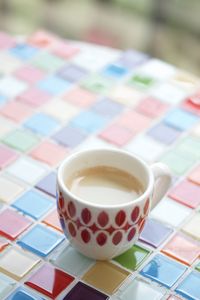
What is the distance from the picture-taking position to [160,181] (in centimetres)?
96

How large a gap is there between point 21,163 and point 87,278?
27 centimetres

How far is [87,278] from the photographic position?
917mm

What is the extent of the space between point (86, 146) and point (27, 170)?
12cm

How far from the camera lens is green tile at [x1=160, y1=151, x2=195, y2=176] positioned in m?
1.12

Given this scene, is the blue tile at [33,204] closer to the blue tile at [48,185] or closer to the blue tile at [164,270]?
the blue tile at [48,185]

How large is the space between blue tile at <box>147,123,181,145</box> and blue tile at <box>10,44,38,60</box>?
0.34 meters

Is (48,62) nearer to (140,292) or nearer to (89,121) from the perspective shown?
(89,121)

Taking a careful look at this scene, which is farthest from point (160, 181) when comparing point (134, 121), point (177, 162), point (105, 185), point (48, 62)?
point (48, 62)

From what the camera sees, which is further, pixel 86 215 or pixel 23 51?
pixel 23 51

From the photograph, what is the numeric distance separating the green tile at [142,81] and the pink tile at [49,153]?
0.27 meters

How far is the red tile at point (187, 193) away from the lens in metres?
1.06

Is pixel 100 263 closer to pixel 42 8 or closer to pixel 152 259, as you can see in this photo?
pixel 152 259

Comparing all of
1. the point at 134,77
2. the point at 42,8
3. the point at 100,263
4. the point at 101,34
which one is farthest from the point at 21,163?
the point at 42,8

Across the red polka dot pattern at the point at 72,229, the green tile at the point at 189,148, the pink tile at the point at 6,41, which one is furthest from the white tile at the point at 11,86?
the red polka dot pattern at the point at 72,229
